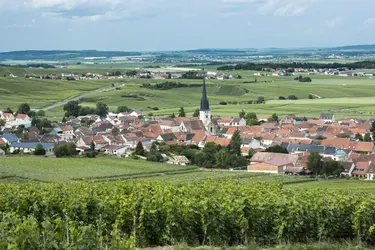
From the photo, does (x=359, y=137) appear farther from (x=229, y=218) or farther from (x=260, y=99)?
(x=229, y=218)

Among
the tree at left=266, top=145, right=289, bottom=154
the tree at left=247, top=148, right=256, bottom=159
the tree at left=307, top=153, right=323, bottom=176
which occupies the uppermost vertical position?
the tree at left=307, top=153, right=323, bottom=176

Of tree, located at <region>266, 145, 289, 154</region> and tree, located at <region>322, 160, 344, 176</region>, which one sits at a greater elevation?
tree, located at <region>322, 160, 344, 176</region>

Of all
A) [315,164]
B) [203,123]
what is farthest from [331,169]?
[203,123]

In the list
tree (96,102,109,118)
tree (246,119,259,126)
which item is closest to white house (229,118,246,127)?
tree (246,119,259,126)

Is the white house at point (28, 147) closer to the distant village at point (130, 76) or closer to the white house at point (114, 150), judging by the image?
the white house at point (114, 150)

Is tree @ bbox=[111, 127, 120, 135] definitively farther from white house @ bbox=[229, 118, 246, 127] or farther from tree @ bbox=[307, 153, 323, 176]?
Answer: tree @ bbox=[307, 153, 323, 176]

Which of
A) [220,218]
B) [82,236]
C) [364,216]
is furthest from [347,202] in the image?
[82,236]

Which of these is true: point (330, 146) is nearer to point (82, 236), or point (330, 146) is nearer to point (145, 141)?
point (145, 141)

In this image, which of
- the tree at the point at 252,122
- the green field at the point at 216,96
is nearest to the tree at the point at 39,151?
the green field at the point at 216,96
